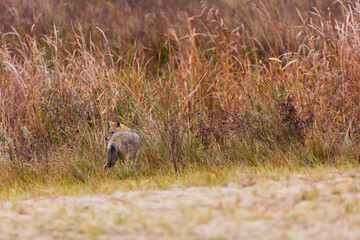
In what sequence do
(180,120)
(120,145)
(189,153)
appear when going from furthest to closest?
(180,120)
(189,153)
(120,145)

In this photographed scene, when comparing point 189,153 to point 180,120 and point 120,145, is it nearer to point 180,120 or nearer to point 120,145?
point 180,120

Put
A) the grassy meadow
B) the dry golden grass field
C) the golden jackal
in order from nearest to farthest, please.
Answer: the dry golden grass field, the golden jackal, the grassy meadow

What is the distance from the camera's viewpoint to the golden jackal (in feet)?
19.3

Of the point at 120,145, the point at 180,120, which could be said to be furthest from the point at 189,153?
the point at 120,145

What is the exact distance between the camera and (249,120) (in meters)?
7.17

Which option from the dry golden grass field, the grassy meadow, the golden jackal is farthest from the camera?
the grassy meadow

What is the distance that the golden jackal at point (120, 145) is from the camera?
19.3ft

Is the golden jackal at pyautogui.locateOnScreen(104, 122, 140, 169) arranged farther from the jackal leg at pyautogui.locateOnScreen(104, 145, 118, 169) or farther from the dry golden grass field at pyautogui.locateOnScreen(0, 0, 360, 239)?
the dry golden grass field at pyautogui.locateOnScreen(0, 0, 360, 239)

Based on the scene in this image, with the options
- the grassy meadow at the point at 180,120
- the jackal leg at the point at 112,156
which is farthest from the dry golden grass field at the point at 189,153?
the jackal leg at the point at 112,156

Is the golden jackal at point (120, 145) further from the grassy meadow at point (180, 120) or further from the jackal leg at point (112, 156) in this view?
the grassy meadow at point (180, 120)

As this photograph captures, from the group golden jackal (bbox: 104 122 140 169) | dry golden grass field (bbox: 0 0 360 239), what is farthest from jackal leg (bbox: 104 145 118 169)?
dry golden grass field (bbox: 0 0 360 239)

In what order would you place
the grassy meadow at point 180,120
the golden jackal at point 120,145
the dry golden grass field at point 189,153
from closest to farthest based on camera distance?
the dry golden grass field at point 189,153 < the golden jackal at point 120,145 < the grassy meadow at point 180,120

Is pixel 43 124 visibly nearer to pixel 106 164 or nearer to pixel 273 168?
pixel 106 164

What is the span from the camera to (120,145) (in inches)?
232
